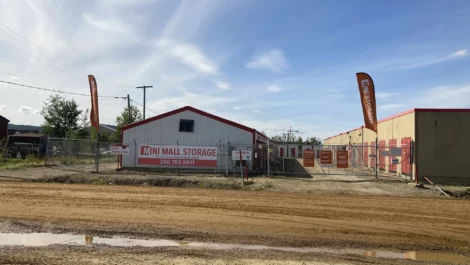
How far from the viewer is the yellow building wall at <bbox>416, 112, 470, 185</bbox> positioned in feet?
71.3

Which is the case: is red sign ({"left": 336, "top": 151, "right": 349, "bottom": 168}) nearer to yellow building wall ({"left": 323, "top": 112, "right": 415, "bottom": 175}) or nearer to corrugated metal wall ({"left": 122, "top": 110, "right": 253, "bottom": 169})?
yellow building wall ({"left": 323, "top": 112, "right": 415, "bottom": 175})

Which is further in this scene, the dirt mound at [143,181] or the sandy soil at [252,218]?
the dirt mound at [143,181]

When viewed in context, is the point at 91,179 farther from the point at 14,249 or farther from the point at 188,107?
the point at 14,249

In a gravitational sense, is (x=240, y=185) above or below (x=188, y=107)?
below

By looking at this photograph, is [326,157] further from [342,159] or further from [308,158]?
[308,158]

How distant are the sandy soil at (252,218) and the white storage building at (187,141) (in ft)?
32.9

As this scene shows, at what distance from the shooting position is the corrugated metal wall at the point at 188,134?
27594 mm

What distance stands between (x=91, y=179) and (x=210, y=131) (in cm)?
933

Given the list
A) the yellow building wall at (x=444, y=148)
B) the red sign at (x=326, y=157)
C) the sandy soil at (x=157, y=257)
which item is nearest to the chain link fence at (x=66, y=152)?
the red sign at (x=326, y=157)

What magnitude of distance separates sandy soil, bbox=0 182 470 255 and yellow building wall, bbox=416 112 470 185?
6918 mm

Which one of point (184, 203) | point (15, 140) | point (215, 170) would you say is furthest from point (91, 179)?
point (15, 140)

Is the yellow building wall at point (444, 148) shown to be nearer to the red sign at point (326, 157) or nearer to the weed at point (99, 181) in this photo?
the red sign at point (326, 157)

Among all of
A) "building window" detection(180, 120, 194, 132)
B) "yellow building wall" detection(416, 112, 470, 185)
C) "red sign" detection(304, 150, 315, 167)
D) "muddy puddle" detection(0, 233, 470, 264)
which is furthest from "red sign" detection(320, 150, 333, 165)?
"muddy puddle" detection(0, 233, 470, 264)

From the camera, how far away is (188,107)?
1103 inches
